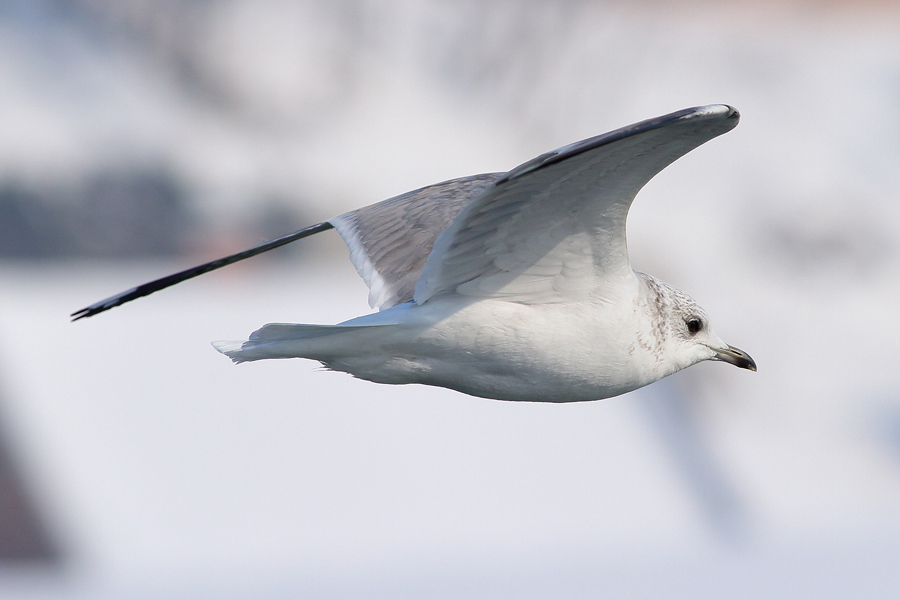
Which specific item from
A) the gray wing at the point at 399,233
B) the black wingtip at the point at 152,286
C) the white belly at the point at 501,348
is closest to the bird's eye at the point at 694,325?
the white belly at the point at 501,348

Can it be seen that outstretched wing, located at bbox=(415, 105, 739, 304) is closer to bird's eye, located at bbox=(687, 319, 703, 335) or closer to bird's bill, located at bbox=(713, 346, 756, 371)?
bird's eye, located at bbox=(687, 319, 703, 335)

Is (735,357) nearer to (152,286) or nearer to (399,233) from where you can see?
(399,233)

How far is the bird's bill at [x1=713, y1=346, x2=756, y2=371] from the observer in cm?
250

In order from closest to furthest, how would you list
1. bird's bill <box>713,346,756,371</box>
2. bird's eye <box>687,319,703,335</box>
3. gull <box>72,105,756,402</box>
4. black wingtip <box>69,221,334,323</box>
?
gull <box>72,105,756,402</box>, black wingtip <box>69,221,334,323</box>, bird's eye <box>687,319,703,335</box>, bird's bill <box>713,346,756,371</box>

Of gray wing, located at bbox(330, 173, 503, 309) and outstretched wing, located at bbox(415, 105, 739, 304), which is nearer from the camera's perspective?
outstretched wing, located at bbox(415, 105, 739, 304)

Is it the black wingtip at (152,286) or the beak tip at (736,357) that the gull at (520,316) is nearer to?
the black wingtip at (152,286)

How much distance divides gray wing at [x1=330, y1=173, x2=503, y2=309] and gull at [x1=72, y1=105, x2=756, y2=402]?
0.10 metres

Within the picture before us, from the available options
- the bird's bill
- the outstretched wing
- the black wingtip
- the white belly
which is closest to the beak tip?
the bird's bill

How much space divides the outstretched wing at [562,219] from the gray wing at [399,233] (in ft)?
0.95

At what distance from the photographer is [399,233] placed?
8.46ft

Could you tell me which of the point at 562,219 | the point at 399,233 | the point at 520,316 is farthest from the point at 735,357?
the point at 399,233

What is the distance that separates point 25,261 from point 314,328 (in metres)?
16.2

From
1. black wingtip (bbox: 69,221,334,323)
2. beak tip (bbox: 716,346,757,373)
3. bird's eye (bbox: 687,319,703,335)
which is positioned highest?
black wingtip (bbox: 69,221,334,323)

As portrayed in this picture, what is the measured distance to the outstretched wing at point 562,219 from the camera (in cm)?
166
